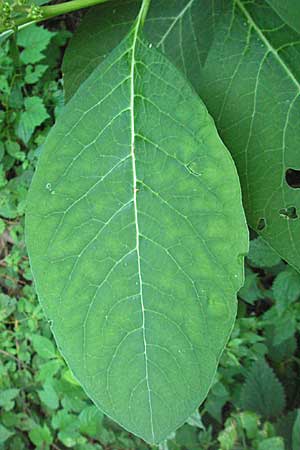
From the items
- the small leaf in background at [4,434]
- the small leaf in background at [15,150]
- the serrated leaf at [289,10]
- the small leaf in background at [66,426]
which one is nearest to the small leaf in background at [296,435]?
the small leaf in background at [66,426]

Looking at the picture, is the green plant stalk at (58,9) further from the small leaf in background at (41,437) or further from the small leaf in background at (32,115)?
the small leaf in background at (41,437)

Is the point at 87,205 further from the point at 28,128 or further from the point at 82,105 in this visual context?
the point at 28,128

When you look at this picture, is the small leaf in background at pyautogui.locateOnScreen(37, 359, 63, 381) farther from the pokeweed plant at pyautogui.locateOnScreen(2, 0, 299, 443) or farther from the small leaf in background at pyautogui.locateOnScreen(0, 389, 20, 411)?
the pokeweed plant at pyautogui.locateOnScreen(2, 0, 299, 443)

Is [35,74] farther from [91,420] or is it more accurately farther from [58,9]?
[58,9]

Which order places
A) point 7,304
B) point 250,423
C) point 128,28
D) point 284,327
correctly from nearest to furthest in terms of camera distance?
point 128,28 < point 250,423 < point 284,327 < point 7,304

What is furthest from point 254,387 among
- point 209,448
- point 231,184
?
point 231,184

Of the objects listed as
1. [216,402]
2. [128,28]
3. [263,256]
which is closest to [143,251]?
[128,28]
